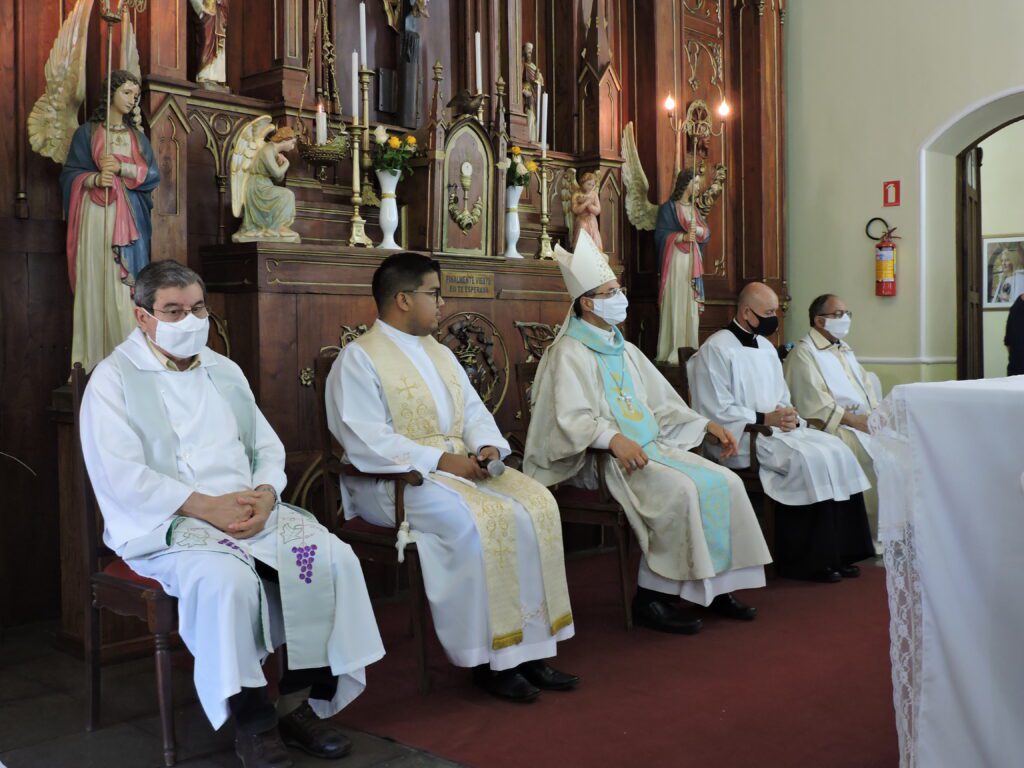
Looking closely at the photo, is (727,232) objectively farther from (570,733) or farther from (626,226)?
(570,733)

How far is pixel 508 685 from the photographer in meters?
3.97

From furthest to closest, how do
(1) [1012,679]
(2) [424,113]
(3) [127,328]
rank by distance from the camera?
(2) [424,113] < (3) [127,328] < (1) [1012,679]

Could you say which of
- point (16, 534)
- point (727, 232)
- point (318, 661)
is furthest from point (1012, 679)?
point (727, 232)

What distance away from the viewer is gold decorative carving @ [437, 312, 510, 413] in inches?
232

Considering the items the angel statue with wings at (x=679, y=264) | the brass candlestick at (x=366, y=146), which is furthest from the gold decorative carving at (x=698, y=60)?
the brass candlestick at (x=366, y=146)

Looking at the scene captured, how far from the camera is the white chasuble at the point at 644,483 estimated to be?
480 centimetres

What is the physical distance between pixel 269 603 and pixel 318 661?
24 cm

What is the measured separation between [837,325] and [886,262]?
2.11 meters

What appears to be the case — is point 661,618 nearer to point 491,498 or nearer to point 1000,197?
point 491,498

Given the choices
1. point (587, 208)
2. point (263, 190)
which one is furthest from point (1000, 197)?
point (263, 190)

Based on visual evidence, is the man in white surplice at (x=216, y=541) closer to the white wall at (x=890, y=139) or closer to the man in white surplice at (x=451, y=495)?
the man in white surplice at (x=451, y=495)

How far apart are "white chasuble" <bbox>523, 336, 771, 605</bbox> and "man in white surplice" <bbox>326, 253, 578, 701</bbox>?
16.7 inches

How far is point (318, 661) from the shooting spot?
334 centimetres

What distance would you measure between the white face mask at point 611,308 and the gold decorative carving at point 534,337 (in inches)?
44.7
